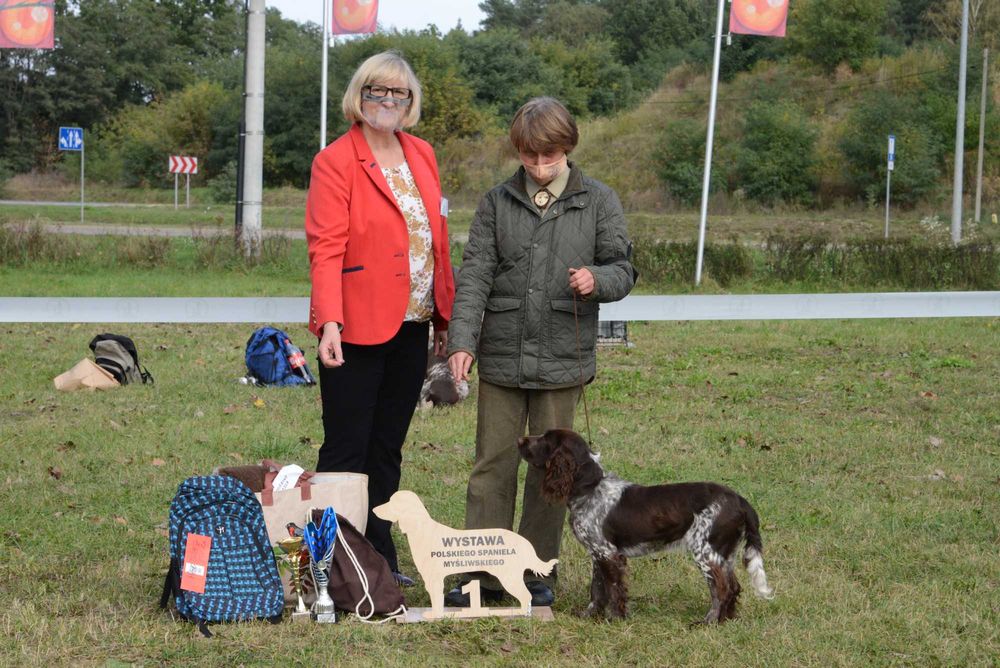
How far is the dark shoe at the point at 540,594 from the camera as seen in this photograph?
437cm

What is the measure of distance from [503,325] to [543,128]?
733 millimetres

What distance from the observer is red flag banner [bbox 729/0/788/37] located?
15375 millimetres

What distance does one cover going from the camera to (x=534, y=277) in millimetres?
4160

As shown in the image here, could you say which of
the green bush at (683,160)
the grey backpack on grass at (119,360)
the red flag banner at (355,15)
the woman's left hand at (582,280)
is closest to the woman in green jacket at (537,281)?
the woman's left hand at (582,280)

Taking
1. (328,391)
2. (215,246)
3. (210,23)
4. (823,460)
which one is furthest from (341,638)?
(210,23)

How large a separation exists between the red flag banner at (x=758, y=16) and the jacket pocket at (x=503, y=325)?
1215 centimetres

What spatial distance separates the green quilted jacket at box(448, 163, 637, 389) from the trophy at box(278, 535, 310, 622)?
92cm

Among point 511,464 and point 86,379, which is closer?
point 511,464

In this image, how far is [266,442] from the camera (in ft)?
22.9

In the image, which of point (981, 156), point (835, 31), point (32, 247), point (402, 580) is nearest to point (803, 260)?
point (32, 247)

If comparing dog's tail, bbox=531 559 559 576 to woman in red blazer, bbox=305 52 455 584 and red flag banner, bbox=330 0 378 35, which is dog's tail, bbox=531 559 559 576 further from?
red flag banner, bbox=330 0 378 35

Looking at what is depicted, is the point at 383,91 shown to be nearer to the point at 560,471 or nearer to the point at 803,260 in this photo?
the point at 560,471

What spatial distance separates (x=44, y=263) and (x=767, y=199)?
24.1 meters

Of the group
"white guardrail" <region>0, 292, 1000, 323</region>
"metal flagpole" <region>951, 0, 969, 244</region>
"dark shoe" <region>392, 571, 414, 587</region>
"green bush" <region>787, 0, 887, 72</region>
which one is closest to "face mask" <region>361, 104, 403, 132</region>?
"dark shoe" <region>392, 571, 414, 587</region>
